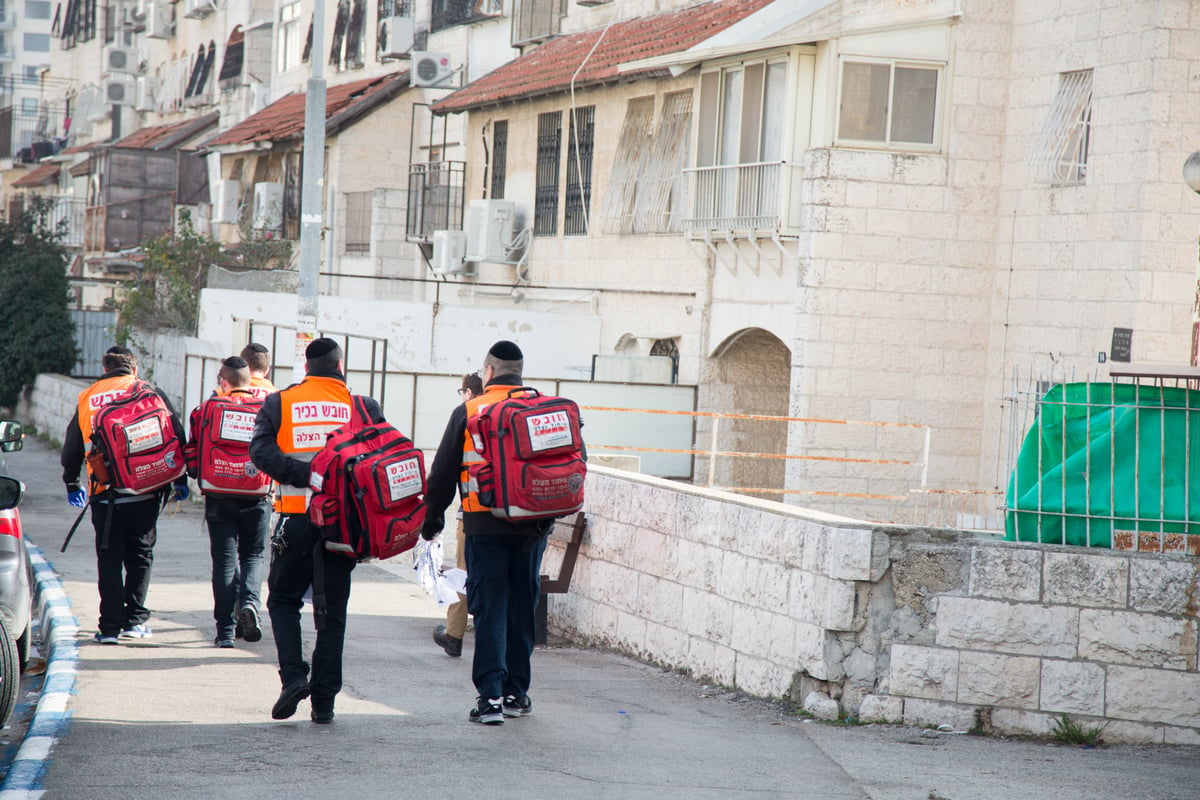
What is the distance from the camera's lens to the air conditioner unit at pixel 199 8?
4244 centimetres

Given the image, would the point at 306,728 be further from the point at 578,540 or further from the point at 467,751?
the point at 578,540

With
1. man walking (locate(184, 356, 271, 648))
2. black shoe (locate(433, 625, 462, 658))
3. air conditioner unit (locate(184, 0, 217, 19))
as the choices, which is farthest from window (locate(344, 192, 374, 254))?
black shoe (locate(433, 625, 462, 658))

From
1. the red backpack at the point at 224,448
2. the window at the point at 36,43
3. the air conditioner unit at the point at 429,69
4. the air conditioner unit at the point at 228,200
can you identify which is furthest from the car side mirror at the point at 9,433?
the window at the point at 36,43

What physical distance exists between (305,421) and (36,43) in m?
87.4

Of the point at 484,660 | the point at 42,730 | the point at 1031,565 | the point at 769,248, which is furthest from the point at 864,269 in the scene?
the point at 42,730

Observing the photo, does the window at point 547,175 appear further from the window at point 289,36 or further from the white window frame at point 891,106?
the window at point 289,36

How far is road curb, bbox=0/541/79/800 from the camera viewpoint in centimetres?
614

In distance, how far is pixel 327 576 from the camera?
7.34 metres

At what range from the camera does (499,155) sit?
86.2 ft

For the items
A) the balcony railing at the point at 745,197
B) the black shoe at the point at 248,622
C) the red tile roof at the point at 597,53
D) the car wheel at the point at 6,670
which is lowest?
the black shoe at the point at 248,622

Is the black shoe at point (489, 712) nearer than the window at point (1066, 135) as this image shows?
Yes

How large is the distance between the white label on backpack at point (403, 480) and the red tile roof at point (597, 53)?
1372cm

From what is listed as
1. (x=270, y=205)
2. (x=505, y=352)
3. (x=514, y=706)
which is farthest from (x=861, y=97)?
(x=270, y=205)

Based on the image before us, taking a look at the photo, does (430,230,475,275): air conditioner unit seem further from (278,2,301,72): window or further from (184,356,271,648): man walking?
(184,356,271,648): man walking
